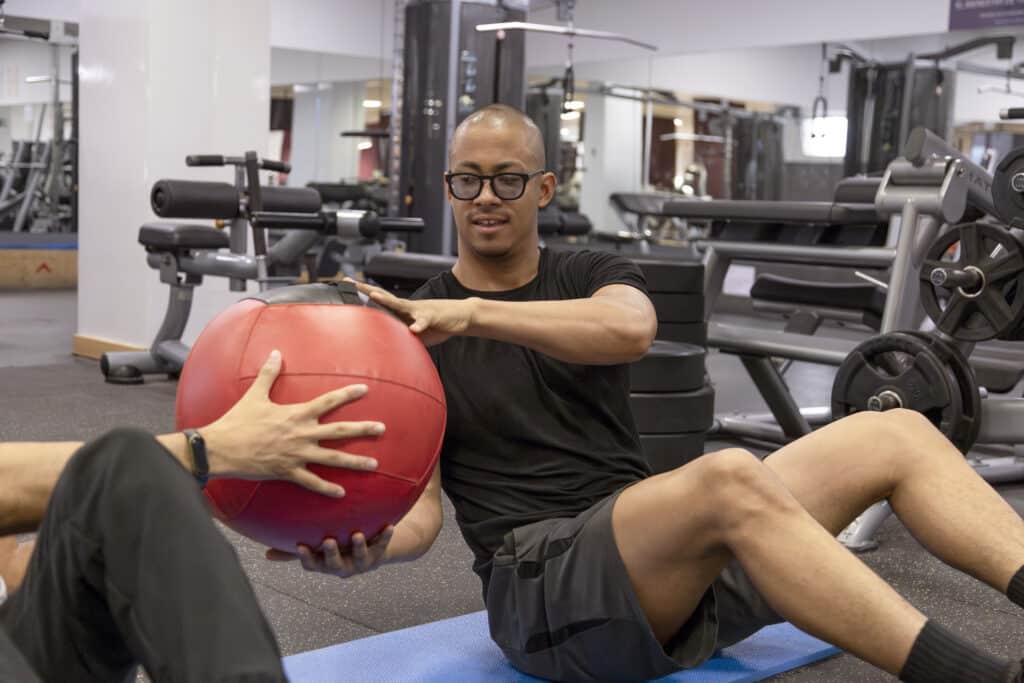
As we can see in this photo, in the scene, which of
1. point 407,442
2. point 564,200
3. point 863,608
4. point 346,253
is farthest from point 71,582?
point 564,200

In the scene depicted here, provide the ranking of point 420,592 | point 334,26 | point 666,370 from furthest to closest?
point 334,26
point 666,370
point 420,592

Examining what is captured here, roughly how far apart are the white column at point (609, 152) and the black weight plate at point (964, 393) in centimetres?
781

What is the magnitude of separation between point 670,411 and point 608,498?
1.67 metres

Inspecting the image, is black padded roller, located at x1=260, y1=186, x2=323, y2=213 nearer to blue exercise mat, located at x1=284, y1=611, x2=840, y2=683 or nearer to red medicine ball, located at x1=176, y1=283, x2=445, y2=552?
blue exercise mat, located at x1=284, y1=611, x2=840, y2=683

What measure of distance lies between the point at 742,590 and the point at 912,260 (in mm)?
2080

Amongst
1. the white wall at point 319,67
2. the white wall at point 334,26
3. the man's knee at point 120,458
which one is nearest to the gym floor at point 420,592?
the man's knee at point 120,458

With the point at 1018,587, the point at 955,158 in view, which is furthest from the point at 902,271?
the point at 1018,587

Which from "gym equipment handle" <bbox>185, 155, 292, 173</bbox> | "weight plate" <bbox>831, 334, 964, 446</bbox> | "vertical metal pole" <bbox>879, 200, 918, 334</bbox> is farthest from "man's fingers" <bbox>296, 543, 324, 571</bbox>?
"gym equipment handle" <bbox>185, 155, 292, 173</bbox>

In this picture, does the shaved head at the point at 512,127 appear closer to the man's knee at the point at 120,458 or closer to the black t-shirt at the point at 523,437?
the black t-shirt at the point at 523,437

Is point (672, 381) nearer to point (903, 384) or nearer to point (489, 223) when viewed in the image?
point (903, 384)

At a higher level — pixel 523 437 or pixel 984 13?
pixel 984 13

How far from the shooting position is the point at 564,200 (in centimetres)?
1071

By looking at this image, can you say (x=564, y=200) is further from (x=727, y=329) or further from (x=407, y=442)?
(x=407, y=442)

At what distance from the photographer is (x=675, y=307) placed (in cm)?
359
